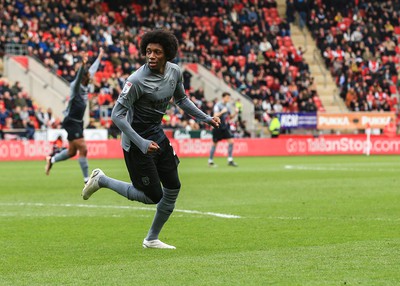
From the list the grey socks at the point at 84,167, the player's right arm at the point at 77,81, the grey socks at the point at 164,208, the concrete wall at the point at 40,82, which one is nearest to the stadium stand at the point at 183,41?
the concrete wall at the point at 40,82

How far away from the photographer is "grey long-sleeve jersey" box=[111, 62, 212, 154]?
9.75 m

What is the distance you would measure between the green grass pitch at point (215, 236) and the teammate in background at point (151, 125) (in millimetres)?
608

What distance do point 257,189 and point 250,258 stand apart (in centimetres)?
1091

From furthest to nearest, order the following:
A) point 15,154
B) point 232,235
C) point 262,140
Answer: point 262,140 → point 15,154 → point 232,235

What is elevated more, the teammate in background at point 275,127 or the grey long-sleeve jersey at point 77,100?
the grey long-sleeve jersey at point 77,100

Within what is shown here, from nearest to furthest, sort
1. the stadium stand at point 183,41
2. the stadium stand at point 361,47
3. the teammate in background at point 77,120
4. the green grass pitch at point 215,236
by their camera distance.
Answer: the green grass pitch at point 215,236
the teammate in background at point 77,120
the stadium stand at point 183,41
the stadium stand at point 361,47

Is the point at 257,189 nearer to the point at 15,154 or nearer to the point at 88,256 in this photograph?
the point at 88,256

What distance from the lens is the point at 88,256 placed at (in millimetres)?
9672

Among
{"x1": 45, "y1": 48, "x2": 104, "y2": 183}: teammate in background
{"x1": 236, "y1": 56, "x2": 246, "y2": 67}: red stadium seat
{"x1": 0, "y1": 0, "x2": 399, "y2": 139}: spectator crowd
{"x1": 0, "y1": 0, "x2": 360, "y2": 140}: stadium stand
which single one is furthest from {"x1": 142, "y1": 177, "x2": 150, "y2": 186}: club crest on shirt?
{"x1": 236, "y1": 56, "x2": 246, "y2": 67}: red stadium seat

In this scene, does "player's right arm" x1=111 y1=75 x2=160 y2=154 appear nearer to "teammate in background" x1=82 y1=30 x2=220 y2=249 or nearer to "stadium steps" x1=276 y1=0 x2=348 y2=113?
"teammate in background" x1=82 y1=30 x2=220 y2=249

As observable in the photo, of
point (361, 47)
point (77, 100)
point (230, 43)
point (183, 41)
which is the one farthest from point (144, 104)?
point (361, 47)

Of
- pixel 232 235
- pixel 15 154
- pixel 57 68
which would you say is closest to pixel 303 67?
pixel 57 68

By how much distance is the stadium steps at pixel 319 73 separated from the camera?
52.9m

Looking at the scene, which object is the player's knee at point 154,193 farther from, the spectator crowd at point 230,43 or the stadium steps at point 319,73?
the stadium steps at point 319,73
